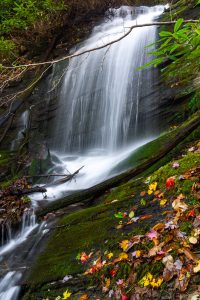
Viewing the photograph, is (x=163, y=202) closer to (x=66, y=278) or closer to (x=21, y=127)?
(x=66, y=278)

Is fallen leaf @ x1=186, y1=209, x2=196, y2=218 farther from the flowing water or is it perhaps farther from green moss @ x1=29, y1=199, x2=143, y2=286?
the flowing water

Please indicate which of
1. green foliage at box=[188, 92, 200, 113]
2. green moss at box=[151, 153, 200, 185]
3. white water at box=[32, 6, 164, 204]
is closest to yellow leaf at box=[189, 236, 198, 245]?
green moss at box=[151, 153, 200, 185]

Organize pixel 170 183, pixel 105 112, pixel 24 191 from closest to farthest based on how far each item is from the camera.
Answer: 1. pixel 170 183
2. pixel 24 191
3. pixel 105 112

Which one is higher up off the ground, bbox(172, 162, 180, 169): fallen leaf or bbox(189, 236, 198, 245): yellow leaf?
bbox(172, 162, 180, 169): fallen leaf

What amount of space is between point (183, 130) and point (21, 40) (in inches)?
430

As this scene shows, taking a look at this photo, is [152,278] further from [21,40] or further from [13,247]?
[21,40]

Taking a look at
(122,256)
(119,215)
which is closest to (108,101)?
(119,215)

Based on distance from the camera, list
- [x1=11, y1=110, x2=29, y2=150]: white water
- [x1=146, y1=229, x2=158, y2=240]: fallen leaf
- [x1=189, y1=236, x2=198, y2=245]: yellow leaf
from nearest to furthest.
Answer: [x1=189, y1=236, x2=198, y2=245]: yellow leaf
[x1=146, y1=229, x2=158, y2=240]: fallen leaf
[x1=11, y1=110, x2=29, y2=150]: white water

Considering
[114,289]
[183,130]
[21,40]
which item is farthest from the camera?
[21,40]

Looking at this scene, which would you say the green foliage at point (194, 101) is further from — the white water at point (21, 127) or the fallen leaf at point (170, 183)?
the white water at point (21, 127)

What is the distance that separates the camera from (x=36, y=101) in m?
11.4

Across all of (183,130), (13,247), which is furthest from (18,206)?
(183,130)

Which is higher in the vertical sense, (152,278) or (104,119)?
(104,119)

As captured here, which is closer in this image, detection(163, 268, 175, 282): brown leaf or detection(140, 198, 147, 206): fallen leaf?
detection(163, 268, 175, 282): brown leaf
